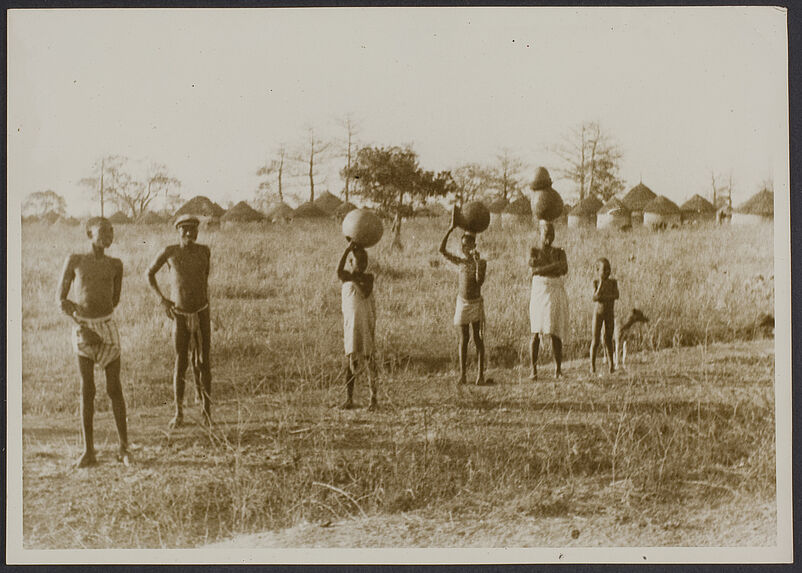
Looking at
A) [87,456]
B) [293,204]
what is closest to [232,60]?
[293,204]

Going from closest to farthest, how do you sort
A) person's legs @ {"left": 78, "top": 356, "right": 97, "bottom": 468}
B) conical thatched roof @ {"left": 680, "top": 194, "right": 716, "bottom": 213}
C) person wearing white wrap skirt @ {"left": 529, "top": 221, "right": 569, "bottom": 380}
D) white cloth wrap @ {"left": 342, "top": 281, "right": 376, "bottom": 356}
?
person's legs @ {"left": 78, "top": 356, "right": 97, "bottom": 468} → white cloth wrap @ {"left": 342, "top": 281, "right": 376, "bottom": 356} → person wearing white wrap skirt @ {"left": 529, "top": 221, "right": 569, "bottom": 380} → conical thatched roof @ {"left": 680, "top": 194, "right": 716, "bottom": 213}

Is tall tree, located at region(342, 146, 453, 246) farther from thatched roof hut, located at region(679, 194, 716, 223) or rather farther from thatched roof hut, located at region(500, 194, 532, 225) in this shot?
thatched roof hut, located at region(679, 194, 716, 223)

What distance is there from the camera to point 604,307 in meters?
5.20

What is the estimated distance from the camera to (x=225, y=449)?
16.3ft

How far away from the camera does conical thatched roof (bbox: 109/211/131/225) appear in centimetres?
506

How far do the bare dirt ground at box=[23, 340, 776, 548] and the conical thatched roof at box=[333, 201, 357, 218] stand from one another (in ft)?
3.15

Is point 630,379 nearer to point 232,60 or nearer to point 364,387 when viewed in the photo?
point 364,387

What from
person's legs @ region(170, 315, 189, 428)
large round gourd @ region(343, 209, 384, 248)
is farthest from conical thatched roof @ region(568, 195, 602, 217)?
person's legs @ region(170, 315, 189, 428)

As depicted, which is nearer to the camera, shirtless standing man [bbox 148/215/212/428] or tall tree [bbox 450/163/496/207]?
shirtless standing man [bbox 148/215/212/428]

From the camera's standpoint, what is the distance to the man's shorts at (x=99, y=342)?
4.95 meters

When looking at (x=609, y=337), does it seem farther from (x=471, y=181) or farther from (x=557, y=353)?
(x=471, y=181)

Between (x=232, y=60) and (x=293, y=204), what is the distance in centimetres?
87

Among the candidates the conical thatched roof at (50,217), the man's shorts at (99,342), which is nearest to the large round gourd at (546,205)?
the man's shorts at (99,342)

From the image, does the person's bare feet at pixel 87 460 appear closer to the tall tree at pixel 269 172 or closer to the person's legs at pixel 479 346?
the tall tree at pixel 269 172
